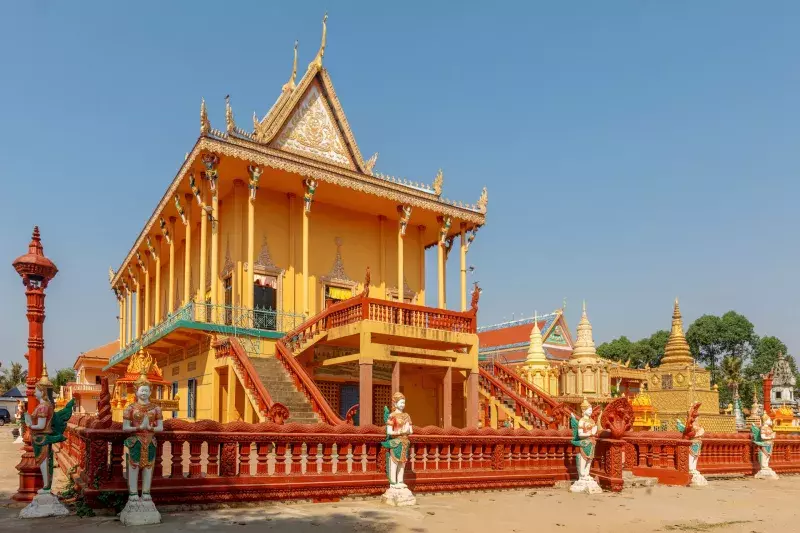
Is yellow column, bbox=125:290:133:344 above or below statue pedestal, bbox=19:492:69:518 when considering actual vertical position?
above

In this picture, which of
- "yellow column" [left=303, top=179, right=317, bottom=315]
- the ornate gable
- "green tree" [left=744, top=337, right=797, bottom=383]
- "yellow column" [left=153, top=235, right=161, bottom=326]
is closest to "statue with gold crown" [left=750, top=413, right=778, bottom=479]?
"yellow column" [left=303, top=179, right=317, bottom=315]

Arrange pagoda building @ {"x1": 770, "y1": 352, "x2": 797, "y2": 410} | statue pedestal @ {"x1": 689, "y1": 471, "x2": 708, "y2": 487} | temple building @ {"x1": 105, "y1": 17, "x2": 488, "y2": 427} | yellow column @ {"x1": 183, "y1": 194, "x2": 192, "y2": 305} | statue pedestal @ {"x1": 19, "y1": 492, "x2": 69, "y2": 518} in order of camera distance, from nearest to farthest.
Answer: statue pedestal @ {"x1": 19, "y1": 492, "x2": 69, "y2": 518}
statue pedestal @ {"x1": 689, "y1": 471, "x2": 708, "y2": 487}
temple building @ {"x1": 105, "y1": 17, "x2": 488, "y2": 427}
yellow column @ {"x1": 183, "y1": 194, "x2": 192, "y2": 305}
pagoda building @ {"x1": 770, "y1": 352, "x2": 797, "y2": 410}

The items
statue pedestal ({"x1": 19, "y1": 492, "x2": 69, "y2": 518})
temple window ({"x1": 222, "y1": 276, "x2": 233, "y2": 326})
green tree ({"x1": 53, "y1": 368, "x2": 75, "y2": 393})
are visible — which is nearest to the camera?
statue pedestal ({"x1": 19, "y1": 492, "x2": 69, "y2": 518})

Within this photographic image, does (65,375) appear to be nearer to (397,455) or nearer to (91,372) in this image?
(91,372)

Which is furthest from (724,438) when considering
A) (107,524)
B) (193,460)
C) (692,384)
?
(692,384)

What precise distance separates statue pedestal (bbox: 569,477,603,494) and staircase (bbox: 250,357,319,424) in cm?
503

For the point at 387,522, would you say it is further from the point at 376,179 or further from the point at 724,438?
the point at 376,179

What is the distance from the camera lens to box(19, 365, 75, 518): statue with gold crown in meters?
7.11

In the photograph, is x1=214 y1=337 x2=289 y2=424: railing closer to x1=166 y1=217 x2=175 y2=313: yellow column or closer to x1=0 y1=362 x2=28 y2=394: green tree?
x1=166 y1=217 x2=175 y2=313: yellow column

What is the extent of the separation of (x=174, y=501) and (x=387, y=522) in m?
2.33

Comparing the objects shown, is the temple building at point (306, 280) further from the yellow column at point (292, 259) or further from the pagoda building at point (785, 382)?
the pagoda building at point (785, 382)

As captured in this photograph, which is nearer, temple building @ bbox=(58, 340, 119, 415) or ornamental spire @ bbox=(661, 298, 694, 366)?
ornamental spire @ bbox=(661, 298, 694, 366)

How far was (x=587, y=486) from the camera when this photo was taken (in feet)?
34.2

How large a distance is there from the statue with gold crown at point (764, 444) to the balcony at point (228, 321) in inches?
435
